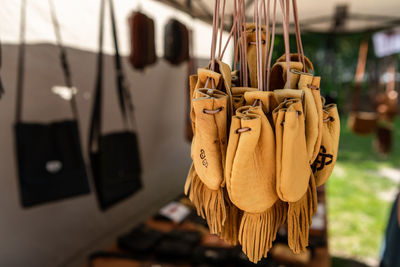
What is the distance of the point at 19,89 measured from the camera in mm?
1239

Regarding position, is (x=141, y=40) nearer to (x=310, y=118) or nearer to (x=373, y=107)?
(x=310, y=118)

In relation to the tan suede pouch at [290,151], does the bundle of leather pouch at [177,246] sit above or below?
below

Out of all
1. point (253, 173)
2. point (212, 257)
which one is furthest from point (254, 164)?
point (212, 257)

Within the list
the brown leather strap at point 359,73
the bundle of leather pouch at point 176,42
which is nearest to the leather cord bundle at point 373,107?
the brown leather strap at point 359,73

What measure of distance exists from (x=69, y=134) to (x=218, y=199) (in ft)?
3.21

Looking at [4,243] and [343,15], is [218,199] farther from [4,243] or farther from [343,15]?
[343,15]

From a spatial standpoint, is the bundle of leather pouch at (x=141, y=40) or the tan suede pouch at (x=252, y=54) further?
the bundle of leather pouch at (x=141, y=40)

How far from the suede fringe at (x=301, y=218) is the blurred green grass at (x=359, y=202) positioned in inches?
65.1

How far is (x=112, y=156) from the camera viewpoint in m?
1.41

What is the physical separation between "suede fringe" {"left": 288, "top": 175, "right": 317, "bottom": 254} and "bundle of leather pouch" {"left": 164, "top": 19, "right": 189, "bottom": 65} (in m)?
1.62

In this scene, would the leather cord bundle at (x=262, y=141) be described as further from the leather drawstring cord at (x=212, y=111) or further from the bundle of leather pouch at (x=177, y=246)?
the bundle of leather pouch at (x=177, y=246)

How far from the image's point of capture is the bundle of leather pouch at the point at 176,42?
1835 millimetres

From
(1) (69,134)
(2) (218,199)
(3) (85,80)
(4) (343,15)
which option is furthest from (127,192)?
(4) (343,15)

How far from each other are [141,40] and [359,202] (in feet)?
9.57
